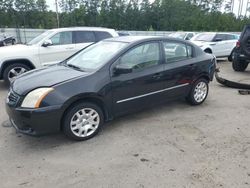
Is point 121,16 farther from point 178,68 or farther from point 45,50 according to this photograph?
point 178,68

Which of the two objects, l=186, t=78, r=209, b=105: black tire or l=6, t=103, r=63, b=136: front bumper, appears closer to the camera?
l=6, t=103, r=63, b=136: front bumper

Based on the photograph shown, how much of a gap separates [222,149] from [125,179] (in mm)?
1589

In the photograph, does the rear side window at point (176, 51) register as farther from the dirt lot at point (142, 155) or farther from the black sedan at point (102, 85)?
the dirt lot at point (142, 155)

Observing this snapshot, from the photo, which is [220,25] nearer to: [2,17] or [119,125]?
[2,17]

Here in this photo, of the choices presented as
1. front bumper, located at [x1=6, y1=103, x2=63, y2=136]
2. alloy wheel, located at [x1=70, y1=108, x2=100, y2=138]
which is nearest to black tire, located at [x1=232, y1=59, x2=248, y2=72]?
alloy wheel, located at [x1=70, y1=108, x2=100, y2=138]

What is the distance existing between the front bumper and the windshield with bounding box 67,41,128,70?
103cm

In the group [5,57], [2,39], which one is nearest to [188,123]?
[5,57]

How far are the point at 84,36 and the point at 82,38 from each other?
0.10 metres

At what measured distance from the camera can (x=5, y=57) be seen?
7.04 meters

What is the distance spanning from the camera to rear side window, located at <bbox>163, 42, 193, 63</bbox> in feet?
16.4

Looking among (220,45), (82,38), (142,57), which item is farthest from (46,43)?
(220,45)

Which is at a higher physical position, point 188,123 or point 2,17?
point 2,17

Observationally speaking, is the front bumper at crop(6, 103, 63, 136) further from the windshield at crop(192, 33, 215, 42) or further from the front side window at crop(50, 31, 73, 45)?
the windshield at crop(192, 33, 215, 42)

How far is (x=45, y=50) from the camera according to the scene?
7.64 metres
